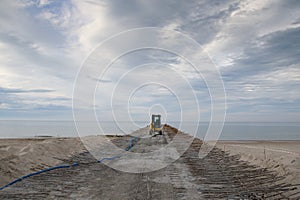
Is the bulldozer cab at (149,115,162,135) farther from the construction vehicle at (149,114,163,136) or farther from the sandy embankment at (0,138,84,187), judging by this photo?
the sandy embankment at (0,138,84,187)

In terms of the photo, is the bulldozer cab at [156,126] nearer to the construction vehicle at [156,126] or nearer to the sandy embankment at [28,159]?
the construction vehicle at [156,126]

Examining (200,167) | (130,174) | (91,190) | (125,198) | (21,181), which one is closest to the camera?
(125,198)

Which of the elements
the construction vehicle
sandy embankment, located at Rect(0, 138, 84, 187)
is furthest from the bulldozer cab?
sandy embankment, located at Rect(0, 138, 84, 187)

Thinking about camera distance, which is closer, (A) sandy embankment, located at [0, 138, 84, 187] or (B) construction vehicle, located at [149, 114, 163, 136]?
(A) sandy embankment, located at [0, 138, 84, 187]

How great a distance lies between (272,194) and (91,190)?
567cm

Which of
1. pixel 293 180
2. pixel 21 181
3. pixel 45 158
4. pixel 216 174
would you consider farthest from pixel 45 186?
pixel 293 180

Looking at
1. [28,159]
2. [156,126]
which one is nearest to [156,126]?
[156,126]

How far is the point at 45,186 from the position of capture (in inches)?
336

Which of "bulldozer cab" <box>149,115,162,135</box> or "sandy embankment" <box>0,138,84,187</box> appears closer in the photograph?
"sandy embankment" <box>0,138,84,187</box>

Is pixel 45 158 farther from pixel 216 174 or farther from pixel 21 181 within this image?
pixel 216 174

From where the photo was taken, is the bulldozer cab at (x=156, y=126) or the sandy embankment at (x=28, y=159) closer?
the sandy embankment at (x=28, y=159)

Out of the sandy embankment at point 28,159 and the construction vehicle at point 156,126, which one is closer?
the sandy embankment at point 28,159

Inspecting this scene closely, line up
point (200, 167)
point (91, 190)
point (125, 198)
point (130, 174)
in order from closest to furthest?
point (125, 198) → point (91, 190) → point (130, 174) → point (200, 167)

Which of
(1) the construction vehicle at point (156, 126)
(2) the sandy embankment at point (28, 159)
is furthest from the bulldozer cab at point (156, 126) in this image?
(2) the sandy embankment at point (28, 159)
